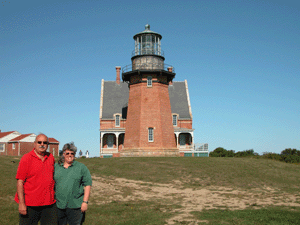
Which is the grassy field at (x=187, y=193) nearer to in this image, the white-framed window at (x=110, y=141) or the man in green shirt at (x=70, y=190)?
the man in green shirt at (x=70, y=190)

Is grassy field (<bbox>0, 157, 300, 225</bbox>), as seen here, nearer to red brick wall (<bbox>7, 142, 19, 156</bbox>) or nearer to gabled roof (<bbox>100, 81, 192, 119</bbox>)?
gabled roof (<bbox>100, 81, 192, 119</bbox>)

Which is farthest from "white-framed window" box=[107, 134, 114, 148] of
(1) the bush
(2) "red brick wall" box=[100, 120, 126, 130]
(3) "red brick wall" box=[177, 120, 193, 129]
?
(1) the bush

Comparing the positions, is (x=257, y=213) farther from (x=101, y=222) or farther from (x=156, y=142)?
(x=156, y=142)

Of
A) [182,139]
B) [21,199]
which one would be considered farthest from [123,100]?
[21,199]

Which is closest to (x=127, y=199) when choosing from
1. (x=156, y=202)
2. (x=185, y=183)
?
(x=156, y=202)

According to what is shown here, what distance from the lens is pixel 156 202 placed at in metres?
12.9

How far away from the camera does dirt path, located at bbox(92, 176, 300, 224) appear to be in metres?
12.5

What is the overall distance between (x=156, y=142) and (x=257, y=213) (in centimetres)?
1951

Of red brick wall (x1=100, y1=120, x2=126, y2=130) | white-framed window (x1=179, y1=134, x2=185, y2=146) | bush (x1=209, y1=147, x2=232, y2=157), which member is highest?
red brick wall (x1=100, y1=120, x2=126, y2=130)

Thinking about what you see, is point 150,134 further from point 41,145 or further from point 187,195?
point 41,145

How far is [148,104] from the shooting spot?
29.9 metres

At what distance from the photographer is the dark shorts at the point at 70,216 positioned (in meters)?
5.01

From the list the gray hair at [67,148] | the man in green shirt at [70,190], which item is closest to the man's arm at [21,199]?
the man in green shirt at [70,190]

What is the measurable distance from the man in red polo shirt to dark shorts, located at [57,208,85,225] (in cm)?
9
